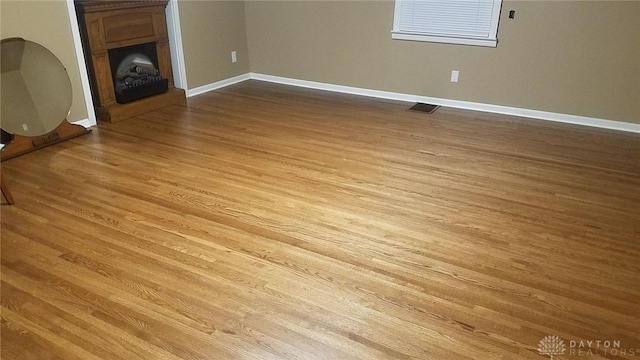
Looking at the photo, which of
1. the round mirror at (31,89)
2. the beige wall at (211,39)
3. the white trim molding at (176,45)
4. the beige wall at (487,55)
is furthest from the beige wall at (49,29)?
the beige wall at (487,55)

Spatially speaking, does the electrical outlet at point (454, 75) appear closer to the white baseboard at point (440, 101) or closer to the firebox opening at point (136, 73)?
the white baseboard at point (440, 101)

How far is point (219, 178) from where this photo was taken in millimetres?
3166

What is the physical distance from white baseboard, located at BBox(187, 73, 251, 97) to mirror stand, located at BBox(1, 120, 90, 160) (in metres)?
1.38

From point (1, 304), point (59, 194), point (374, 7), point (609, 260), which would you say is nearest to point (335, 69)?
point (374, 7)

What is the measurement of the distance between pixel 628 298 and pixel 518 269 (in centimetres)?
45

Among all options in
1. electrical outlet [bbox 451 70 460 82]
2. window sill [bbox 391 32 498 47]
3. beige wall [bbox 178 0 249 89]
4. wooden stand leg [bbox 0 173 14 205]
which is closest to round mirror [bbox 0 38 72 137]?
wooden stand leg [bbox 0 173 14 205]

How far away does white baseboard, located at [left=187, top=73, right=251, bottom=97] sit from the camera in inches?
199

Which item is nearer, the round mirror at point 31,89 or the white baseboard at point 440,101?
the round mirror at point 31,89

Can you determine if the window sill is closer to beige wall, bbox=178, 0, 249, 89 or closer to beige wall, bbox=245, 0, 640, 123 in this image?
beige wall, bbox=245, 0, 640, 123

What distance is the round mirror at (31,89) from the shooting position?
10.8ft

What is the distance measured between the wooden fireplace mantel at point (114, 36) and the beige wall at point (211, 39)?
11.3 inches

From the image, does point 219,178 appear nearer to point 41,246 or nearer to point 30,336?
point 41,246

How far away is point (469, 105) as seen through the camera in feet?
15.2

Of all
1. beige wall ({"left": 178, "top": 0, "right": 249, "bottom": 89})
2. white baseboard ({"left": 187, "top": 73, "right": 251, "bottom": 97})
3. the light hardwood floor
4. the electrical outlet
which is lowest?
the light hardwood floor
